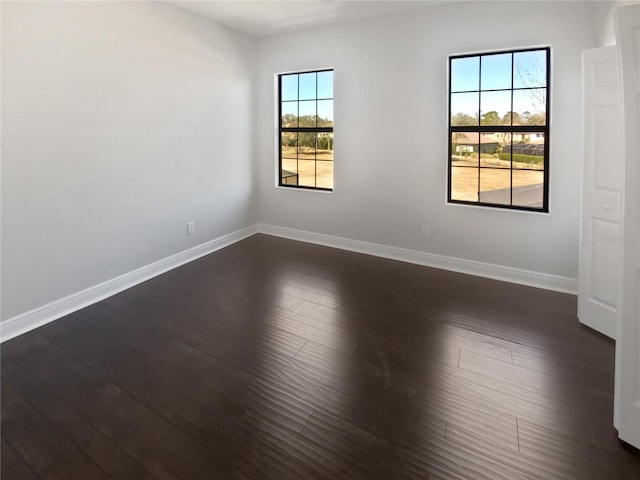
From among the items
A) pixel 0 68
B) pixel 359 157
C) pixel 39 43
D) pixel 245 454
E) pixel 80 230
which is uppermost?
pixel 39 43

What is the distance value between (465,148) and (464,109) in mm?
384

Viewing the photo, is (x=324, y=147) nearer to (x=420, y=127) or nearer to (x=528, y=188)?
(x=420, y=127)

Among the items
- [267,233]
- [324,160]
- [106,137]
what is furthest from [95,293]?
[324,160]

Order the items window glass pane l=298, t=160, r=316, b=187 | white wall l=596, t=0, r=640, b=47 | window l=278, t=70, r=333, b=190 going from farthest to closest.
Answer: window glass pane l=298, t=160, r=316, b=187 < window l=278, t=70, r=333, b=190 < white wall l=596, t=0, r=640, b=47

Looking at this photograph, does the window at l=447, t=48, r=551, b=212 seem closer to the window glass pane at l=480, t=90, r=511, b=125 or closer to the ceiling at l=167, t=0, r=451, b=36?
the window glass pane at l=480, t=90, r=511, b=125

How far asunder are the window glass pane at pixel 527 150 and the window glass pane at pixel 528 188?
0.06m

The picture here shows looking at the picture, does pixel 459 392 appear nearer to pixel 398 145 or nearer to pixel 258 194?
→ pixel 398 145

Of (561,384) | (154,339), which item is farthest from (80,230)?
(561,384)

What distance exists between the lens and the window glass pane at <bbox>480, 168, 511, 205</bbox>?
3.68 meters

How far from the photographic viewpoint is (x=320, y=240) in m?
4.89

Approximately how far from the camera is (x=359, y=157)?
4.39 m

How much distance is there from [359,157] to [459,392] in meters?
2.96

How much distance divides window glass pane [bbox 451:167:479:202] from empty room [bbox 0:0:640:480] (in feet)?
0.07

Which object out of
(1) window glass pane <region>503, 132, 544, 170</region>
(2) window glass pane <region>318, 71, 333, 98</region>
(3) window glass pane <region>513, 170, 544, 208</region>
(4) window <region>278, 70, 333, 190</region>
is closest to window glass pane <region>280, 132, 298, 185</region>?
(4) window <region>278, 70, 333, 190</region>
